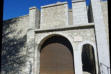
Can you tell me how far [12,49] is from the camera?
28.1 ft

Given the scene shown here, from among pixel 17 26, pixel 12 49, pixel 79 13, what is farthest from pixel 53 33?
pixel 12 49

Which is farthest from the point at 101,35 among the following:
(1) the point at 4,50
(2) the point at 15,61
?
(1) the point at 4,50

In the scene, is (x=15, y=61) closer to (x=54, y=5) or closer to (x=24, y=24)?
(x=24, y=24)

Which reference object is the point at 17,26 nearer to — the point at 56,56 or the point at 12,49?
the point at 12,49

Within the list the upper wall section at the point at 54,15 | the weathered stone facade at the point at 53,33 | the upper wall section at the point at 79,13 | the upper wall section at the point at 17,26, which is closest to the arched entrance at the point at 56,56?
the weathered stone facade at the point at 53,33

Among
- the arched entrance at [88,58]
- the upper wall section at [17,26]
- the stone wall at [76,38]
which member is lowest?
the arched entrance at [88,58]

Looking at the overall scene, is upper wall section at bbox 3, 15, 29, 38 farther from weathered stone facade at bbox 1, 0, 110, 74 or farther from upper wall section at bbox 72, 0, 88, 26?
upper wall section at bbox 72, 0, 88, 26

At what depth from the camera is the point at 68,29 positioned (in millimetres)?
6863

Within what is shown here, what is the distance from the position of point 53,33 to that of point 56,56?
4.47 feet

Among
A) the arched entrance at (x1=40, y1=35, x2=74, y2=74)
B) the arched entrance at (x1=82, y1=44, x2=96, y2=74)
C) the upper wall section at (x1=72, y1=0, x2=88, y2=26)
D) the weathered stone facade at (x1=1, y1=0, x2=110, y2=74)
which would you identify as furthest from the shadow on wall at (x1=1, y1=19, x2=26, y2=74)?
the arched entrance at (x1=82, y1=44, x2=96, y2=74)

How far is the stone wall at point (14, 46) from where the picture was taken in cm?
797

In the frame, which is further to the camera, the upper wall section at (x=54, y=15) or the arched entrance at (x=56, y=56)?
the upper wall section at (x=54, y=15)

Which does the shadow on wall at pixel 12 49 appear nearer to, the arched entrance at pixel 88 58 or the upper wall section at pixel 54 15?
the upper wall section at pixel 54 15

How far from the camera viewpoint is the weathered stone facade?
6.16m
